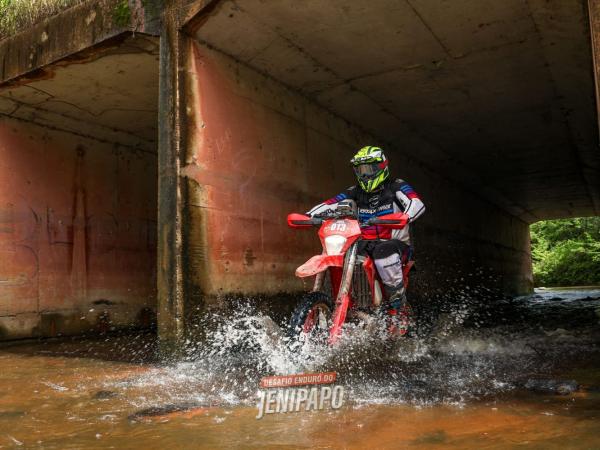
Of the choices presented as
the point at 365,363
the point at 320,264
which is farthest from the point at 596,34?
the point at 365,363

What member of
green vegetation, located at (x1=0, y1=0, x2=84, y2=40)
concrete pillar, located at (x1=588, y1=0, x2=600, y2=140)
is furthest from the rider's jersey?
green vegetation, located at (x1=0, y1=0, x2=84, y2=40)

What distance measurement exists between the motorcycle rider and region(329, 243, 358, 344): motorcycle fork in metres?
0.48

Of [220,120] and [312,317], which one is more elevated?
[220,120]

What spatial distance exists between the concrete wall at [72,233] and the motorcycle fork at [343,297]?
16.2 ft

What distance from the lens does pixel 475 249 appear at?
1633 cm

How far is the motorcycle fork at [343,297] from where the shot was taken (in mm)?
4109

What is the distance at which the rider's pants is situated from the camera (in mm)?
4867

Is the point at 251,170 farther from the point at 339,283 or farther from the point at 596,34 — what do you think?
the point at 596,34

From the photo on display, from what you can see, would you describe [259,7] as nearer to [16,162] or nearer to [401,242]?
[401,242]

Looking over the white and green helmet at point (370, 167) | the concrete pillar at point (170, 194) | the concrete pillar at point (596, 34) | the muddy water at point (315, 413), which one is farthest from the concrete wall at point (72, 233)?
the concrete pillar at point (596, 34)

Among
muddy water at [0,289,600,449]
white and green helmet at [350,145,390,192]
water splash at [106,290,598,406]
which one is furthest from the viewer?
white and green helmet at [350,145,390,192]

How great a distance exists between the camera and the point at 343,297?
168 inches

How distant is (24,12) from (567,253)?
103ft

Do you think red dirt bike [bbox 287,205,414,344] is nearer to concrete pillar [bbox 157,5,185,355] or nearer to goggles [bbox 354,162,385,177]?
goggles [bbox 354,162,385,177]
